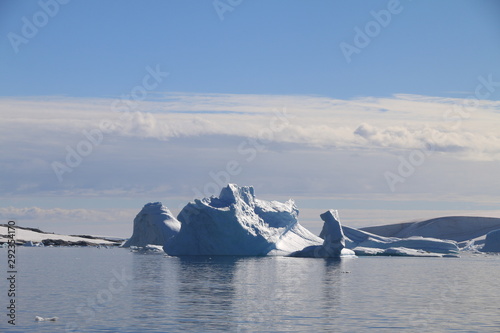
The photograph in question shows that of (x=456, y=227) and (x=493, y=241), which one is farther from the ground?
(x=456, y=227)

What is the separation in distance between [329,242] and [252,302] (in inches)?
1315

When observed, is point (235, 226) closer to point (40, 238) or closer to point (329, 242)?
point (329, 242)

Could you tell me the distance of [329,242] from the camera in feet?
192

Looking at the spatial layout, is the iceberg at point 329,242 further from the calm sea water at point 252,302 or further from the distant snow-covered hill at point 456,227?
the distant snow-covered hill at point 456,227

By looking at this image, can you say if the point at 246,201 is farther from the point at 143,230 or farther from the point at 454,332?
the point at 454,332

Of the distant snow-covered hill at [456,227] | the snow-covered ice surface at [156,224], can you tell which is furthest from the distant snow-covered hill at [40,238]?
the distant snow-covered hill at [456,227]

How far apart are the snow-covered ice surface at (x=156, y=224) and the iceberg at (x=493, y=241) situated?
40.3 metres

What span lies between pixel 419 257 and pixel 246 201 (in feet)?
79.9

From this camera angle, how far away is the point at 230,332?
61.9ft

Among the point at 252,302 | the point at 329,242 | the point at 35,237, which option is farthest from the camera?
the point at 35,237

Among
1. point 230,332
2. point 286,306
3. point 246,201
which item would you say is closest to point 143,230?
point 246,201

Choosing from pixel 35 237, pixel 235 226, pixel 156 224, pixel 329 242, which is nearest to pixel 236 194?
pixel 235 226

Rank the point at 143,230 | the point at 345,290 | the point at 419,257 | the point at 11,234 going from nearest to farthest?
1. the point at 11,234
2. the point at 345,290
3. the point at 419,257
4. the point at 143,230

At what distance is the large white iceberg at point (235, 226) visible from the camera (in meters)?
54.8
